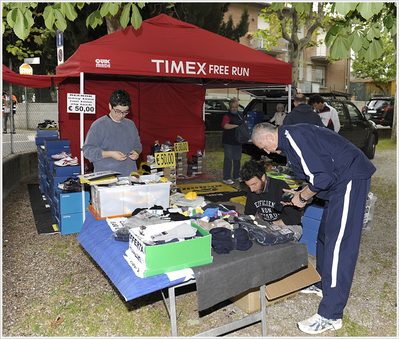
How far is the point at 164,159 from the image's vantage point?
779 centimetres

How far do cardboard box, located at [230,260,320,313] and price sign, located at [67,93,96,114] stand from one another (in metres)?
3.27

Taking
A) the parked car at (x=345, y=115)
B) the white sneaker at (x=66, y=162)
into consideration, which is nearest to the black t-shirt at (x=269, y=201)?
the white sneaker at (x=66, y=162)

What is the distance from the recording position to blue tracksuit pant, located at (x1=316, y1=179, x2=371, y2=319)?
3.05 metres

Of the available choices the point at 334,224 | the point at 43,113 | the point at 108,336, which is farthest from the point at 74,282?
the point at 43,113

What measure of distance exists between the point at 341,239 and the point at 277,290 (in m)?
0.75

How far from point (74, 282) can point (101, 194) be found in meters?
1.30

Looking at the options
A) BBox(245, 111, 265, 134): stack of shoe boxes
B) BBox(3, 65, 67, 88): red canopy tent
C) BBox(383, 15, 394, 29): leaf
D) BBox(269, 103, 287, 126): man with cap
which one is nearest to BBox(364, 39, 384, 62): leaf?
BBox(383, 15, 394, 29): leaf

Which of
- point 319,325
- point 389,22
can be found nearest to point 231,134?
point 389,22

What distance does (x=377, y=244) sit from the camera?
549cm

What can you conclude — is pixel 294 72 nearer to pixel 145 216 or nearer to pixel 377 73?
pixel 145 216

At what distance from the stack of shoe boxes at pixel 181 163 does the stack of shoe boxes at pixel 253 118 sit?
9.03ft

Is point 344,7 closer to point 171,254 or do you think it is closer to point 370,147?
point 171,254

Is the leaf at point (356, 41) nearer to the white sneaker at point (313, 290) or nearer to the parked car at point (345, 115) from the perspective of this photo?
the white sneaker at point (313, 290)

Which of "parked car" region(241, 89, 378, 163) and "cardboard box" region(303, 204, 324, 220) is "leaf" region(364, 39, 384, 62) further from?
"parked car" region(241, 89, 378, 163)
